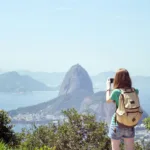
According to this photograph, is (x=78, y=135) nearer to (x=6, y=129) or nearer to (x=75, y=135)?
(x=75, y=135)

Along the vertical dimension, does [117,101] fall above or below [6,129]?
above

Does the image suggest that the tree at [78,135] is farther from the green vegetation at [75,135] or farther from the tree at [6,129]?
the tree at [6,129]

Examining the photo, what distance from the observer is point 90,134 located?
1420 cm

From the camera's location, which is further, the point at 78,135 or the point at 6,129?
the point at 6,129

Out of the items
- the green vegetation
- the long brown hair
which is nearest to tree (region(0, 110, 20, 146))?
the green vegetation

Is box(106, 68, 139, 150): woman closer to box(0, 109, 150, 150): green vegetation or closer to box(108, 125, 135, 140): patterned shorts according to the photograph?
box(108, 125, 135, 140): patterned shorts

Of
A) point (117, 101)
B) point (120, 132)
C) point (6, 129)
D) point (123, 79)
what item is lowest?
point (6, 129)

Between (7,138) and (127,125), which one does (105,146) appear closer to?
(7,138)

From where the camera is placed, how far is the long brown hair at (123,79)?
18.6 ft

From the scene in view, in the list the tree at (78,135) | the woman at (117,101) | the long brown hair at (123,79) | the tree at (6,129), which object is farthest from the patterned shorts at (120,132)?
the tree at (6,129)

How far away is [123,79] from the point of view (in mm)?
5680

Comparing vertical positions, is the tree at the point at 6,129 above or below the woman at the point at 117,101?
below

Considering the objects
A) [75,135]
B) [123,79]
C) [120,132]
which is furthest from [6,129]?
[123,79]

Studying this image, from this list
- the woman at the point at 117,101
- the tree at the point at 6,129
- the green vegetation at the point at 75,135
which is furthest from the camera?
the tree at the point at 6,129
